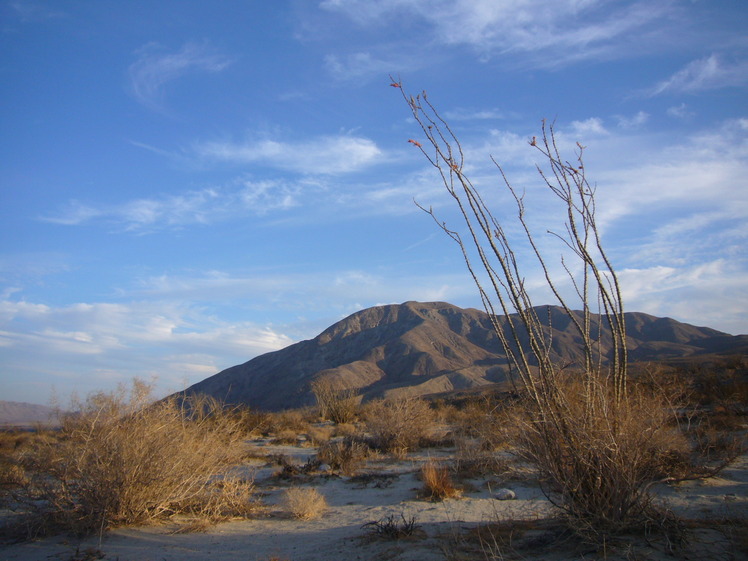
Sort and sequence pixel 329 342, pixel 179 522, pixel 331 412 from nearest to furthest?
pixel 179 522 → pixel 331 412 → pixel 329 342

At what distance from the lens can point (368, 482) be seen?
894 cm

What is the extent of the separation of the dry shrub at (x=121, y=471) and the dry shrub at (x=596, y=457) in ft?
15.6

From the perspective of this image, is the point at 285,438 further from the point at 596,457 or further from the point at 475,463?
the point at 596,457

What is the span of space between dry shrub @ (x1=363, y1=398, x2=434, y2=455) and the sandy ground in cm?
392

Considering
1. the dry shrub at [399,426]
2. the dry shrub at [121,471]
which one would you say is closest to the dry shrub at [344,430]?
the dry shrub at [399,426]

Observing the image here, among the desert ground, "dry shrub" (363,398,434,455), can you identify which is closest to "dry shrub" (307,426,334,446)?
"dry shrub" (363,398,434,455)

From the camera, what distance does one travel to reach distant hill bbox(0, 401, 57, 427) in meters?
7.48

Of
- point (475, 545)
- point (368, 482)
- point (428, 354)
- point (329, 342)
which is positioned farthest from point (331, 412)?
point (329, 342)

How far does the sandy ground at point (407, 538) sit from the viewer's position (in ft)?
12.3

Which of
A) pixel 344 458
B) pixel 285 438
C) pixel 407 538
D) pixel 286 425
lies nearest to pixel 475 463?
pixel 344 458

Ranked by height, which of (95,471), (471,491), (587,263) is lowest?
(471,491)

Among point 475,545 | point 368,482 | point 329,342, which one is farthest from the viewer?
point 329,342

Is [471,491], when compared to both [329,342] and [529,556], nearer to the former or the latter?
[529,556]

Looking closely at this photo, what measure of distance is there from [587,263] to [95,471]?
20.8 feet
